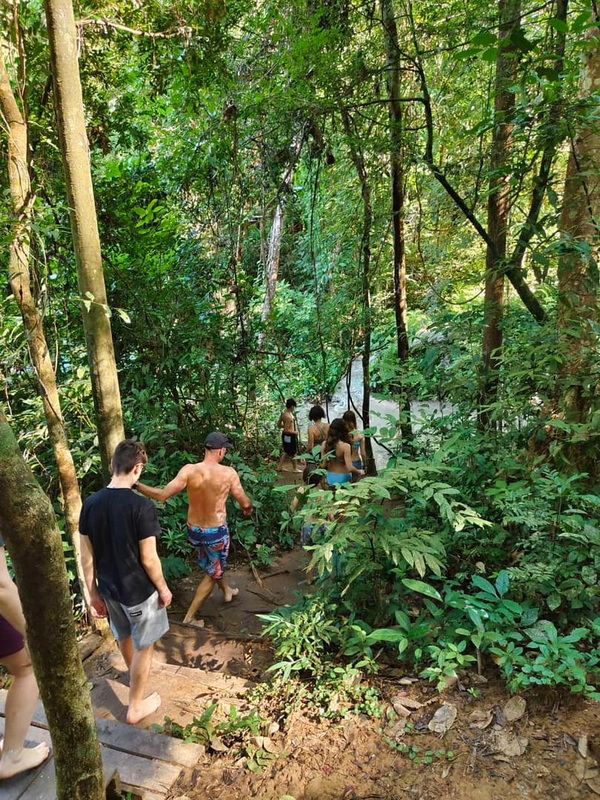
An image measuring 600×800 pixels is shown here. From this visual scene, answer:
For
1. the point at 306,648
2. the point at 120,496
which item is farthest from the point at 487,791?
the point at 120,496

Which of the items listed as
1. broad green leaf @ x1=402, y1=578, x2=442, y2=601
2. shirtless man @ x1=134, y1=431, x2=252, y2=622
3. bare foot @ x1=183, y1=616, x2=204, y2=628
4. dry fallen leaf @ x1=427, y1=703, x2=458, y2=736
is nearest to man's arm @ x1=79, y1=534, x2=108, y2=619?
shirtless man @ x1=134, y1=431, x2=252, y2=622

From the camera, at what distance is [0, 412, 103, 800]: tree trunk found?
4.06 feet

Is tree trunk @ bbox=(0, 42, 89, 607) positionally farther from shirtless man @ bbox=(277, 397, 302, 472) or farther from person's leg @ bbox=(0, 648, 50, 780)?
shirtless man @ bbox=(277, 397, 302, 472)

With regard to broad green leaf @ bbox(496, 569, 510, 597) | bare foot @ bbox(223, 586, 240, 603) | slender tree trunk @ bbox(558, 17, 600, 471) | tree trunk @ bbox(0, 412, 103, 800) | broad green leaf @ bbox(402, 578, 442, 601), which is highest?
slender tree trunk @ bbox(558, 17, 600, 471)

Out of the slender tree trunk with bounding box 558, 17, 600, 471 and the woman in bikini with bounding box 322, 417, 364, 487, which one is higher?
the slender tree trunk with bounding box 558, 17, 600, 471

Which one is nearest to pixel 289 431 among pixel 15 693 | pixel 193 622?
pixel 193 622

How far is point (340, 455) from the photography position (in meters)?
5.00

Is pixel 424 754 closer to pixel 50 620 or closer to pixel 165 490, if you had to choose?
pixel 50 620

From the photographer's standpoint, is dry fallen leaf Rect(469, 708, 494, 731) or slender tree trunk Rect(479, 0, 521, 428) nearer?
dry fallen leaf Rect(469, 708, 494, 731)

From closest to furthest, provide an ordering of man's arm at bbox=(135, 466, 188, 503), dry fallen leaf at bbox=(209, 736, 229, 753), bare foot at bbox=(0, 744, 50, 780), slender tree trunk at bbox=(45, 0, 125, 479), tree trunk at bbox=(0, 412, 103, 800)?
tree trunk at bbox=(0, 412, 103, 800) < bare foot at bbox=(0, 744, 50, 780) < dry fallen leaf at bbox=(209, 736, 229, 753) < slender tree trunk at bbox=(45, 0, 125, 479) < man's arm at bbox=(135, 466, 188, 503)

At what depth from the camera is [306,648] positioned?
9.63ft

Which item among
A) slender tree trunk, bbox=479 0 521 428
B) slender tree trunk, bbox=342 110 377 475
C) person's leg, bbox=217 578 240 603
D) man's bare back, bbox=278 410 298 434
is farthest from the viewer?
man's bare back, bbox=278 410 298 434

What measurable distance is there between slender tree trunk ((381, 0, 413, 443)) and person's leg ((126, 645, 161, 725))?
286cm

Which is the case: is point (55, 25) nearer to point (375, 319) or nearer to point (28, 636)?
point (28, 636)
